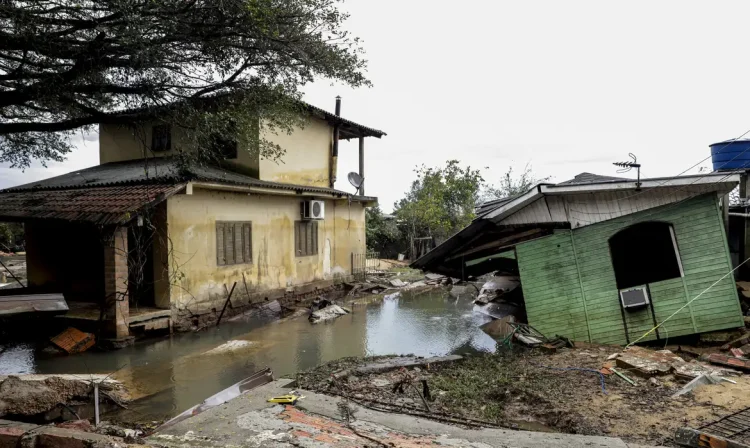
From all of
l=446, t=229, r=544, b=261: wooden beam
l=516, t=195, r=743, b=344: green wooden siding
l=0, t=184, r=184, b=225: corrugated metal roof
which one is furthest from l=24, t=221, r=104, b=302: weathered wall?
l=516, t=195, r=743, b=344: green wooden siding

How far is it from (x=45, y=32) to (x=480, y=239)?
9.25 metres

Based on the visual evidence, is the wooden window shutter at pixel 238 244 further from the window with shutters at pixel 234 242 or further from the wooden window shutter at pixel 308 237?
the wooden window shutter at pixel 308 237

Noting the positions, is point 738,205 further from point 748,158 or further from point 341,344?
point 341,344

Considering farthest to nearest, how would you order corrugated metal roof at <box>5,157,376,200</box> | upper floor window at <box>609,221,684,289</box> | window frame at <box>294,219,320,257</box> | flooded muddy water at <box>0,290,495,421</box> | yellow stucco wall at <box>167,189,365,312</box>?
1. window frame at <box>294,219,320,257</box>
2. yellow stucco wall at <box>167,189,365,312</box>
3. corrugated metal roof at <box>5,157,376,200</box>
4. upper floor window at <box>609,221,684,289</box>
5. flooded muddy water at <box>0,290,495,421</box>

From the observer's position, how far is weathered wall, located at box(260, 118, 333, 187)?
50.2ft

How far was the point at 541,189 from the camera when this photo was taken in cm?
965

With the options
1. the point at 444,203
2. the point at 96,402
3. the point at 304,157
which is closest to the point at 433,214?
the point at 444,203

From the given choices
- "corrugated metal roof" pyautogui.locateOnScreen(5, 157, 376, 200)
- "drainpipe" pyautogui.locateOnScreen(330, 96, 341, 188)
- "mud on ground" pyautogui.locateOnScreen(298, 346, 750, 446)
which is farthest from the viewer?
"drainpipe" pyautogui.locateOnScreen(330, 96, 341, 188)

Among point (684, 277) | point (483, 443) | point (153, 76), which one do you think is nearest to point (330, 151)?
point (153, 76)

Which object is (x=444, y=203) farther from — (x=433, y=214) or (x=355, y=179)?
(x=355, y=179)

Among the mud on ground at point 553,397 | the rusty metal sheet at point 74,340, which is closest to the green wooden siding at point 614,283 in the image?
the mud on ground at point 553,397

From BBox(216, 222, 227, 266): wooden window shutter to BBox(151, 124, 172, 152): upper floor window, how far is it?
14.5 feet

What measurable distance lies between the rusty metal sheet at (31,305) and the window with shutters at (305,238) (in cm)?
997

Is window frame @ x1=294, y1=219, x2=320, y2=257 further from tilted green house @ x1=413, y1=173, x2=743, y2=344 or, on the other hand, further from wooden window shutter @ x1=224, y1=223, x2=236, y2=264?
tilted green house @ x1=413, y1=173, x2=743, y2=344
